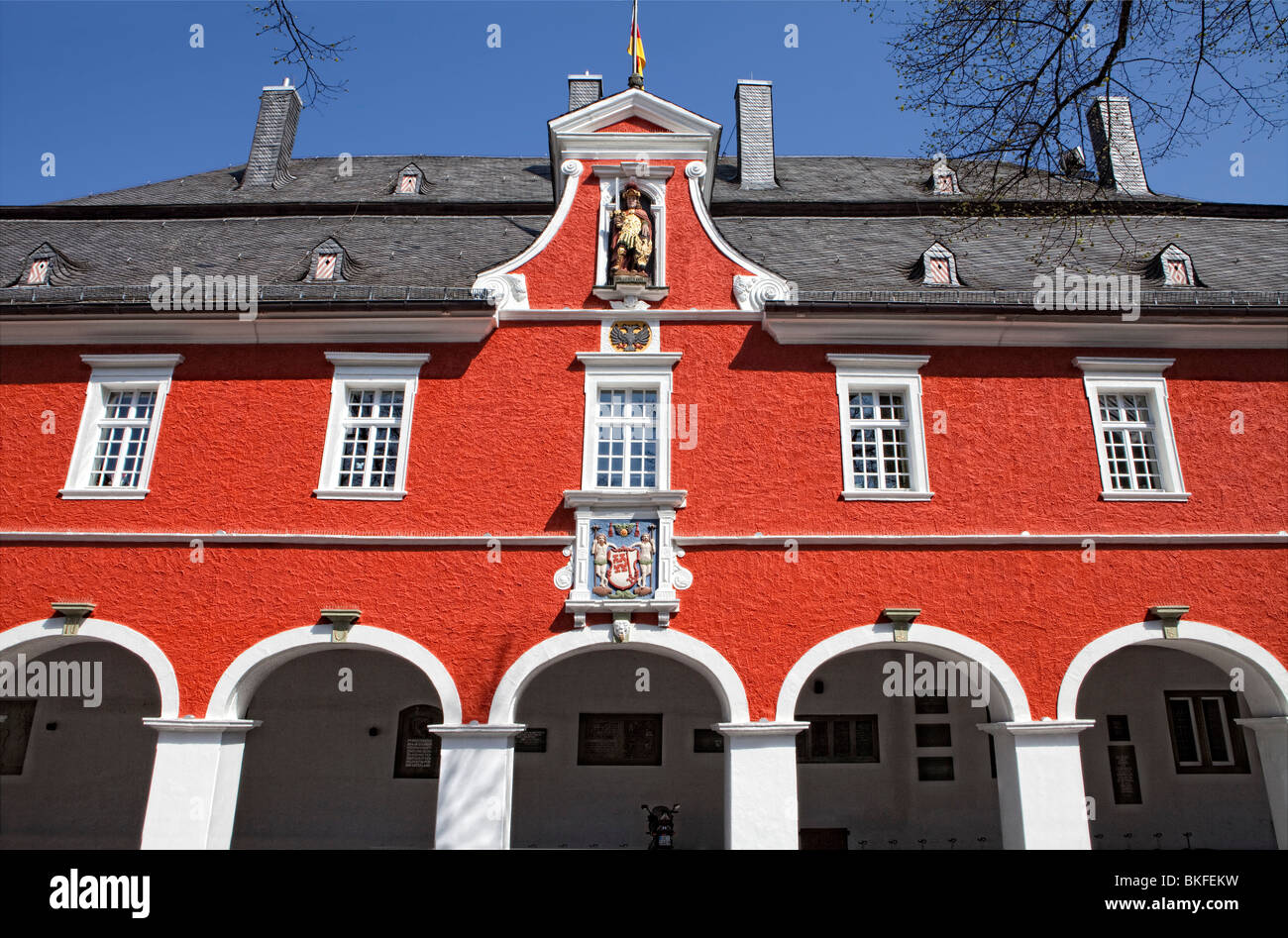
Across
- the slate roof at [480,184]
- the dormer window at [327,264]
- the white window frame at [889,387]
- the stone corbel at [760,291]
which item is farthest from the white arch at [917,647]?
the dormer window at [327,264]

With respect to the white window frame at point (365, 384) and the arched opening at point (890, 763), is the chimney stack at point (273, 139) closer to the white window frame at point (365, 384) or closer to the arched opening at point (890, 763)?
the white window frame at point (365, 384)

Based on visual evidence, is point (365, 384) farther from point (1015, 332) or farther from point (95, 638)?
point (1015, 332)

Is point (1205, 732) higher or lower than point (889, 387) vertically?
lower

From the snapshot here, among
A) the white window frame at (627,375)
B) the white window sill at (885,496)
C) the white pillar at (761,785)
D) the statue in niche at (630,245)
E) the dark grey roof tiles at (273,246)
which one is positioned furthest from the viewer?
the dark grey roof tiles at (273,246)

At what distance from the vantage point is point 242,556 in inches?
431

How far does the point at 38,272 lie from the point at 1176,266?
1693 centimetres

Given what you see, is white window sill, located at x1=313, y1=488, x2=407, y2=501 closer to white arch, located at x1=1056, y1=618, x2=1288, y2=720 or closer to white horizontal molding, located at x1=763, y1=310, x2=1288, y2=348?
white horizontal molding, located at x1=763, y1=310, x2=1288, y2=348

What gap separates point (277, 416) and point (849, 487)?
25.3 feet

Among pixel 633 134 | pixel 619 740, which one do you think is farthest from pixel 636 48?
pixel 619 740

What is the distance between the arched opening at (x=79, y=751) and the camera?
12508mm

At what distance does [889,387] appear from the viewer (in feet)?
38.5

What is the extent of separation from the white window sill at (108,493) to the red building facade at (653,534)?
4 cm

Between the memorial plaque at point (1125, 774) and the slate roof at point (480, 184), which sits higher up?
the slate roof at point (480, 184)
